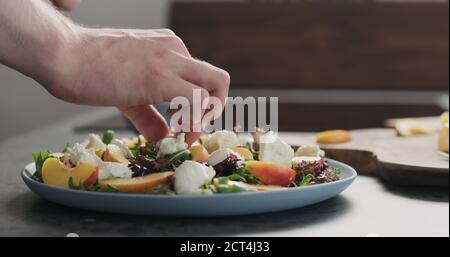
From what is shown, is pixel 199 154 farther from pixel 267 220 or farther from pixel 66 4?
pixel 66 4

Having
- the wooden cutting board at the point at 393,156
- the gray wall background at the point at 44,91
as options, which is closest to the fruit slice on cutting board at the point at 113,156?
the wooden cutting board at the point at 393,156

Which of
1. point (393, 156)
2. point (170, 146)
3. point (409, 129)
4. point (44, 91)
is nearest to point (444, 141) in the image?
point (393, 156)

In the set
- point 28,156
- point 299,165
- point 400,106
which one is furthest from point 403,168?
point 400,106

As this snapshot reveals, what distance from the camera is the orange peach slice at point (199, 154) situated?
3.07 ft

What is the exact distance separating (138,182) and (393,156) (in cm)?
60

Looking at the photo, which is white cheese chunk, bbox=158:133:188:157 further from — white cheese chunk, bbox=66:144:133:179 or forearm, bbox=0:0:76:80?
forearm, bbox=0:0:76:80

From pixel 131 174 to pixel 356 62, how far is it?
4.07 metres

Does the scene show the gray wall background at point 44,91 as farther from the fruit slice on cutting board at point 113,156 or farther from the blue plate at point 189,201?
the blue plate at point 189,201

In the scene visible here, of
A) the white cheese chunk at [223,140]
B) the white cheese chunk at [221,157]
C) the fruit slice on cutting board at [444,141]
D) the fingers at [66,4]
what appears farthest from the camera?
the fruit slice on cutting board at [444,141]

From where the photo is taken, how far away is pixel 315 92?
4816mm

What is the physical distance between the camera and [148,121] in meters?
1.12

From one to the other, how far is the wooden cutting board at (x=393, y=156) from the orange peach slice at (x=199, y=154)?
387 millimetres

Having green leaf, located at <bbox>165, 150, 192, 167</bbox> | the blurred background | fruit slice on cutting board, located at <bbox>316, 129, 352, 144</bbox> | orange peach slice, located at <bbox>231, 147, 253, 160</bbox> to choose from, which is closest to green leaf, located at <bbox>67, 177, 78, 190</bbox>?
green leaf, located at <bbox>165, 150, 192, 167</bbox>

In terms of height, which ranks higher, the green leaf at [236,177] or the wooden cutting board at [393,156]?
the green leaf at [236,177]
